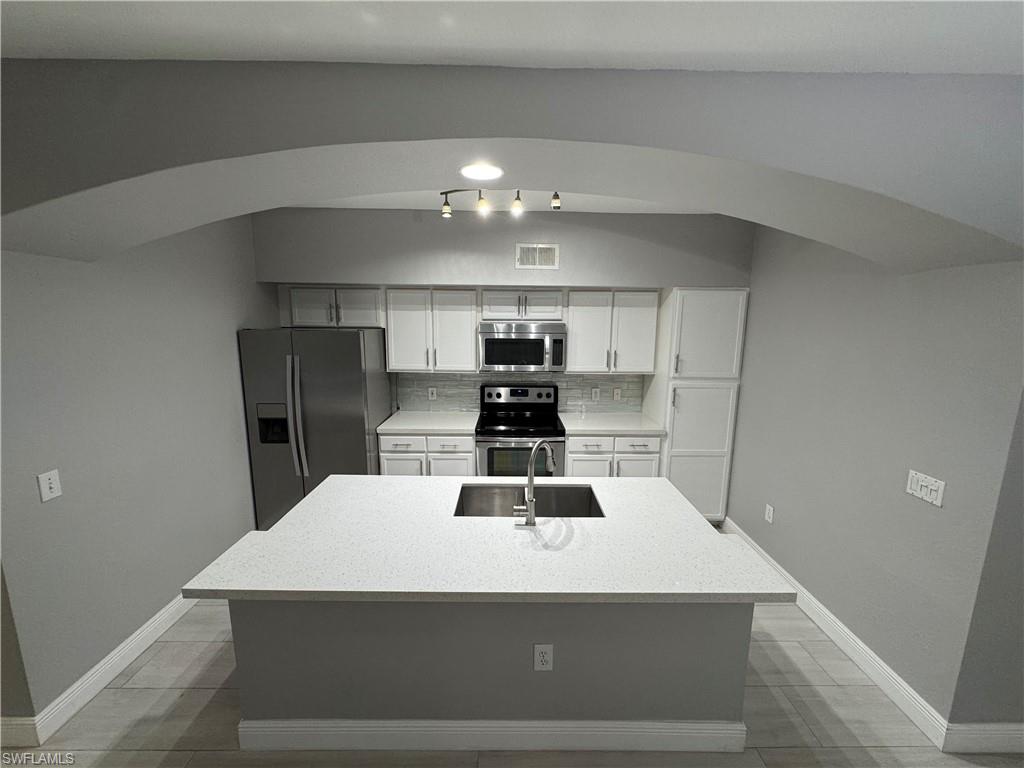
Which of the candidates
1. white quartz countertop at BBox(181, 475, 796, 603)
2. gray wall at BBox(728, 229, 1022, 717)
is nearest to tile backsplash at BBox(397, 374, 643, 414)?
gray wall at BBox(728, 229, 1022, 717)

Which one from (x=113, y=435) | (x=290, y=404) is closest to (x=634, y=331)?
(x=290, y=404)

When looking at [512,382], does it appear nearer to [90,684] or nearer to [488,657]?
[488,657]

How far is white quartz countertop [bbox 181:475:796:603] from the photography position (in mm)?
1420

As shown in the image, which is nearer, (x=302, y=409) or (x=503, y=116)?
(x=503, y=116)

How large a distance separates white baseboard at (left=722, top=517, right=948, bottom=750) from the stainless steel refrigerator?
2964 mm

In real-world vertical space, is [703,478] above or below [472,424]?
below

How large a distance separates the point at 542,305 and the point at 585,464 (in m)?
→ 1.33

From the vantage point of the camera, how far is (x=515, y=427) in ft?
12.1

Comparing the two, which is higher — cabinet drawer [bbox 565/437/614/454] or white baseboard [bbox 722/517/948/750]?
cabinet drawer [bbox 565/437/614/454]

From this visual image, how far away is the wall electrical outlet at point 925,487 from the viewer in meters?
1.79

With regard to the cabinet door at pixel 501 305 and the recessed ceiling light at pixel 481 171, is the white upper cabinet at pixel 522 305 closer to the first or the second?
the cabinet door at pixel 501 305

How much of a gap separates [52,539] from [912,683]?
12.2ft

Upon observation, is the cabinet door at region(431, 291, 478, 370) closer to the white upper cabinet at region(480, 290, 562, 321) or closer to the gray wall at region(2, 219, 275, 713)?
the white upper cabinet at region(480, 290, 562, 321)

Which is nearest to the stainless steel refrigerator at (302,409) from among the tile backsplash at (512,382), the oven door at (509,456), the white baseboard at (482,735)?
the tile backsplash at (512,382)
